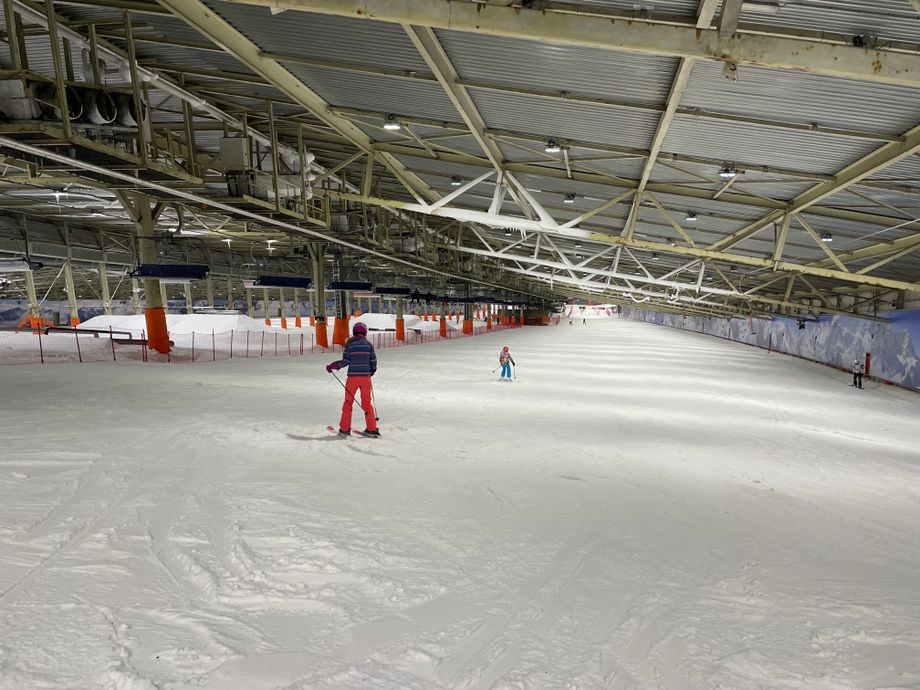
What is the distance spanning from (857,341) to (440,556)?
2908 centimetres

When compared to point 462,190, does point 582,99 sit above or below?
above

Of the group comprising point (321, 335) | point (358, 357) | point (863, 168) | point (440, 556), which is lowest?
point (440, 556)

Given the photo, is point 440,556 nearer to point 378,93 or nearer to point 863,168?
point 378,93

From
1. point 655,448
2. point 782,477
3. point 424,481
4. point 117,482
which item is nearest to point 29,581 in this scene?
point 117,482

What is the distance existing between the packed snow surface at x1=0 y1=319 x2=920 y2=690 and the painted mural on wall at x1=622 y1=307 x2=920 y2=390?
13885 mm

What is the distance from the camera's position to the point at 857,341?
25.1 metres

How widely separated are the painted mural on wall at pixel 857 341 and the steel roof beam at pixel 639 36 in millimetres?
21577

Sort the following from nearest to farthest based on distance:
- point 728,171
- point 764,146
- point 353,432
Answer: point 764,146 < point 353,432 < point 728,171

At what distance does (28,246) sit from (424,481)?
27.4m

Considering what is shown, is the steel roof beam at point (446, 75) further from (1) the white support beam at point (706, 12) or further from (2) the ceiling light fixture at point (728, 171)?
(2) the ceiling light fixture at point (728, 171)

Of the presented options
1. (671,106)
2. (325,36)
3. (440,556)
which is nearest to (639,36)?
(671,106)

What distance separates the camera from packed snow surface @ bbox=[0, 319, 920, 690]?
127 inches

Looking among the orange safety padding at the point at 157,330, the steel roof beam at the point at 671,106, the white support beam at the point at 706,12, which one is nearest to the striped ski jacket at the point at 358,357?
the steel roof beam at the point at 671,106

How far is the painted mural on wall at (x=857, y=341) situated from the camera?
2031 cm
